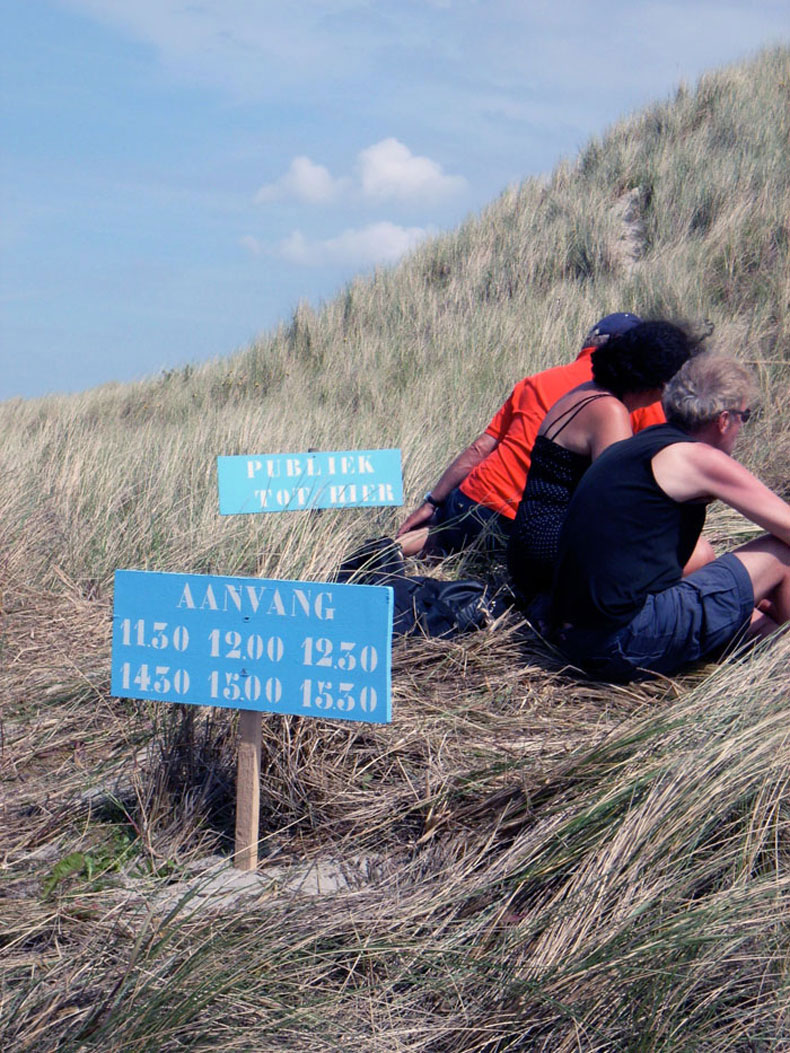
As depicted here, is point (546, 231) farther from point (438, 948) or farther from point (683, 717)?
point (438, 948)

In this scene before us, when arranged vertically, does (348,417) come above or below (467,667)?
above

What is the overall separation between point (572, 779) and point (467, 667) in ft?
3.51

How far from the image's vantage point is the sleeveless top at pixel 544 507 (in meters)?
3.68

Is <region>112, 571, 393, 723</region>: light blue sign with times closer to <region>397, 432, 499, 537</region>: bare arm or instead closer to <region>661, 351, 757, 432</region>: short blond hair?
<region>661, 351, 757, 432</region>: short blond hair

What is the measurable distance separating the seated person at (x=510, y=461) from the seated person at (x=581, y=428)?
0.37 metres

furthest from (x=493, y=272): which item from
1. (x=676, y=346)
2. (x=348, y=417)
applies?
(x=676, y=346)

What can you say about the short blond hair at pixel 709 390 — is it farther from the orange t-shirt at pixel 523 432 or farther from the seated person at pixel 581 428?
the orange t-shirt at pixel 523 432

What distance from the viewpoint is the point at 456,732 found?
9.37ft

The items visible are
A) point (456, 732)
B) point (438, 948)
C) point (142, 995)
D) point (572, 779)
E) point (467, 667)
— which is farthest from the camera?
point (467, 667)

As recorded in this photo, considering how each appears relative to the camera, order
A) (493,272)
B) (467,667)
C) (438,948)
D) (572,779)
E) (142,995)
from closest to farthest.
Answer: (142,995) → (438,948) → (572,779) → (467,667) → (493,272)

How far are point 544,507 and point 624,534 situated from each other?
26.4 inches

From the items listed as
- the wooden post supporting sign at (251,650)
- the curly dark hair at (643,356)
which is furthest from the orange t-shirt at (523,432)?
the wooden post supporting sign at (251,650)

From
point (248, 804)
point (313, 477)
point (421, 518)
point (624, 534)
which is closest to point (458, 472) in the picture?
point (421, 518)

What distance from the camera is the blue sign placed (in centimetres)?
403
